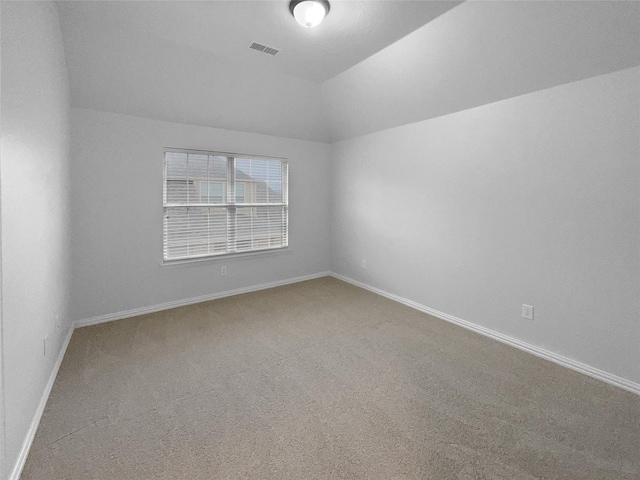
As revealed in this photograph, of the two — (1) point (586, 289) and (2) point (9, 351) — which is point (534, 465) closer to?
(1) point (586, 289)

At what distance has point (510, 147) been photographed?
273 cm

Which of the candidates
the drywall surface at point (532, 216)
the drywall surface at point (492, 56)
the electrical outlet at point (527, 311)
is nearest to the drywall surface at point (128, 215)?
the drywall surface at point (492, 56)

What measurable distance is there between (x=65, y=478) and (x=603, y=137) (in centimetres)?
386

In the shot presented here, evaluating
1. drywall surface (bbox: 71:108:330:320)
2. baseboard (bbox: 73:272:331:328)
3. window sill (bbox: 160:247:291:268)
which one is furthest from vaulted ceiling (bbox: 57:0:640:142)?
baseboard (bbox: 73:272:331:328)

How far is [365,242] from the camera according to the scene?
442 centimetres

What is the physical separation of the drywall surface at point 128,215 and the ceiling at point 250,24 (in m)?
0.98

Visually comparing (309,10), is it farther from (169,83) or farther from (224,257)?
(224,257)

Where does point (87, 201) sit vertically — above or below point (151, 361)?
above

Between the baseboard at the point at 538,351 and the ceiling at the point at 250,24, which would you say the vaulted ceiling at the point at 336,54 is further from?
the baseboard at the point at 538,351

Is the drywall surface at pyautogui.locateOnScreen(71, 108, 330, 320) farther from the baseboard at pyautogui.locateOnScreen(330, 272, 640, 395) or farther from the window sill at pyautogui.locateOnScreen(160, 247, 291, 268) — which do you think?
the baseboard at pyautogui.locateOnScreen(330, 272, 640, 395)

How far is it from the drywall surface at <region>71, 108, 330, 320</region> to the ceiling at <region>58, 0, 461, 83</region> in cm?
98

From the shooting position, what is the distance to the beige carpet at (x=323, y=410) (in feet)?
4.91

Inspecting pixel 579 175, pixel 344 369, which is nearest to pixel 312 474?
pixel 344 369

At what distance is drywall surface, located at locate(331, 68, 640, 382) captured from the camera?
7.10 ft
